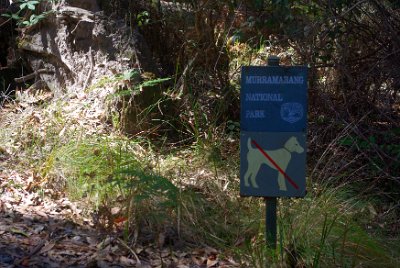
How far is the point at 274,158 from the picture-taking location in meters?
4.36

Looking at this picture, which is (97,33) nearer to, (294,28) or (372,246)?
(294,28)

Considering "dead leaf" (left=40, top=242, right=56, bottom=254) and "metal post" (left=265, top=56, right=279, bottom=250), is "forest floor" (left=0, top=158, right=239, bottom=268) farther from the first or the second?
"metal post" (left=265, top=56, right=279, bottom=250)

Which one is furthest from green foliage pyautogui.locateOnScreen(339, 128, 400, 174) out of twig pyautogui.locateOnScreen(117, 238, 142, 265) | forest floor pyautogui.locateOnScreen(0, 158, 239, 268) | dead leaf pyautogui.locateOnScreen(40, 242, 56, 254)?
dead leaf pyautogui.locateOnScreen(40, 242, 56, 254)

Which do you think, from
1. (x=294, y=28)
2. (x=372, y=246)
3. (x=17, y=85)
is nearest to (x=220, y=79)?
(x=294, y=28)

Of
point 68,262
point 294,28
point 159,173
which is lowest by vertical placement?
point 68,262

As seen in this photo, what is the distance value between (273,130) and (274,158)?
195 mm

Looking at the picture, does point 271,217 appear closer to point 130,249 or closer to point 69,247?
point 130,249

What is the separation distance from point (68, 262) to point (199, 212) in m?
1.20

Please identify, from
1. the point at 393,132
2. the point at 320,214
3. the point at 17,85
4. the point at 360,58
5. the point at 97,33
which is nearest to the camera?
the point at 320,214

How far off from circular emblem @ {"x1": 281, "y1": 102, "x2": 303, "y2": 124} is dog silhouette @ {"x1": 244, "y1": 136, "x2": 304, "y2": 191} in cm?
14

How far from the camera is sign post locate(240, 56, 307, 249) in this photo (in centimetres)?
435

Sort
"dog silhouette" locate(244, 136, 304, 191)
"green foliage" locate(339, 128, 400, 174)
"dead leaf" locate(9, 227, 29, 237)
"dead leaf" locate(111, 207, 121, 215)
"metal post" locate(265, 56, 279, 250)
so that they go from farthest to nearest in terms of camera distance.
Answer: "green foliage" locate(339, 128, 400, 174), "dead leaf" locate(111, 207, 121, 215), "dead leaf" locate(9, 227, 29, 237), "metal post" locate(265, 56, 279, 250), "dog silhouette" locate(244, 136, 304, 191)

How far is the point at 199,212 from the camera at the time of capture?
5285 millimetres

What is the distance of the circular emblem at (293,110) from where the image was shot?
436 centimetres
